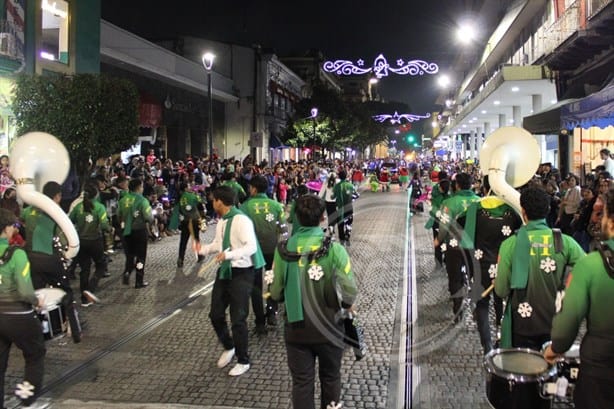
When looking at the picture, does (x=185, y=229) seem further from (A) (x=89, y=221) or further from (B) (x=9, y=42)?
(B) (x=9, y=42)

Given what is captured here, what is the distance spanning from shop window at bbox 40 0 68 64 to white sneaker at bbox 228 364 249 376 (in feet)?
45.1

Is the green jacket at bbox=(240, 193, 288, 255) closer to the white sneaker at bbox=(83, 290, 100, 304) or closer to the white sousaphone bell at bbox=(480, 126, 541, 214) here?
the white sneaker at bbox=(83, 290, 100, 304)

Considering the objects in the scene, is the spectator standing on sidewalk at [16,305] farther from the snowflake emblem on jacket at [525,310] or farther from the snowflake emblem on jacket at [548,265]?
the snowflake emblem on jacket at [548,265]

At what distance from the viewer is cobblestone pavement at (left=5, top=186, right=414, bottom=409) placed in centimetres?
553

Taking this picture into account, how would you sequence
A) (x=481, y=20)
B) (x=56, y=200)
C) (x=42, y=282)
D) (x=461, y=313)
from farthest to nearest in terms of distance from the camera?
(x=481, y=20)
(x=461, y=313)
(x=56, y=200)
(x=42, y=282)

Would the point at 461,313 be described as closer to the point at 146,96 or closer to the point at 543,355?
the point at 543,355

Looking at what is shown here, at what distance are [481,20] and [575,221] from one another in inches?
1745

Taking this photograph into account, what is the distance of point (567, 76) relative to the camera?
21.0 meters

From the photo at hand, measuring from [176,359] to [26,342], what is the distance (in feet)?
6.44

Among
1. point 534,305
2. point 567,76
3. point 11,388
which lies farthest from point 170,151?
point 534,305

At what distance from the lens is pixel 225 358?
6.39 metres

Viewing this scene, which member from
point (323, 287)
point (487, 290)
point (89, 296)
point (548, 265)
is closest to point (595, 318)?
point (548, 265)

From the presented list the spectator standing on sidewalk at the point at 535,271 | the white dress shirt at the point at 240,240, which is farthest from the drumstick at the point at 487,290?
the white dress shirt at the point at 240,240

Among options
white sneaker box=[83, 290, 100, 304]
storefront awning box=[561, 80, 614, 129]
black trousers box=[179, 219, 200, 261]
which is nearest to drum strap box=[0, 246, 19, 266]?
white sneaker box=[83, 290, 100, 304]
